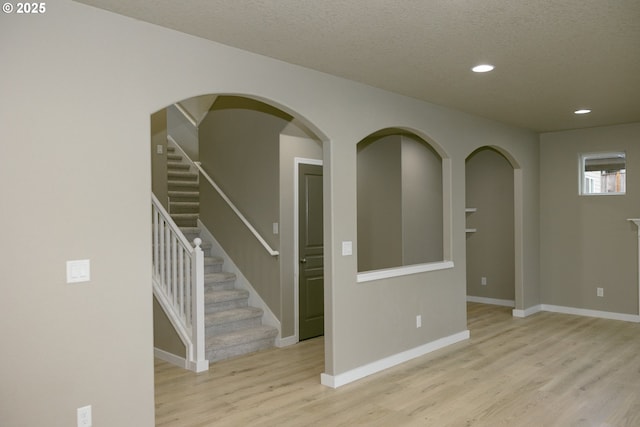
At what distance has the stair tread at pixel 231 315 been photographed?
529 cm

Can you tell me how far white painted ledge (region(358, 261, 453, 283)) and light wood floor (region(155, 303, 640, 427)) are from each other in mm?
882

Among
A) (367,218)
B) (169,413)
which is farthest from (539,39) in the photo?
(367,218)

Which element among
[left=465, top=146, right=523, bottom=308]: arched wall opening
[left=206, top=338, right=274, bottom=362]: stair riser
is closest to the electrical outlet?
[left=206, top=338, right=274, bottom=362]: stair riser

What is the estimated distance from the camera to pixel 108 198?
112 inches

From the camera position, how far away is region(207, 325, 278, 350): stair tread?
16.6 ft

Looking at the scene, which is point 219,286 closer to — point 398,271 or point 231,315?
point 231,315

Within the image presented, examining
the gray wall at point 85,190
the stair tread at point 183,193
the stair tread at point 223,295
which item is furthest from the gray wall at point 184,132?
the gray wall at point 85,190

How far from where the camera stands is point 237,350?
205 inches

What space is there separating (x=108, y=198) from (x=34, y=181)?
1.30ft

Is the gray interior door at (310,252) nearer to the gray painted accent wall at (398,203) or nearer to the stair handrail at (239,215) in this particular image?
the stair handrail at (239,215)

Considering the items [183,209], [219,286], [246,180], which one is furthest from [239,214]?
[183,209]

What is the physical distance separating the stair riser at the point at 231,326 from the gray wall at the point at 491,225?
4159mm

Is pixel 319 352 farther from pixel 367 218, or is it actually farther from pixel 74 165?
pixel 74 165

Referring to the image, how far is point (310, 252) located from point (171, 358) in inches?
77.0
